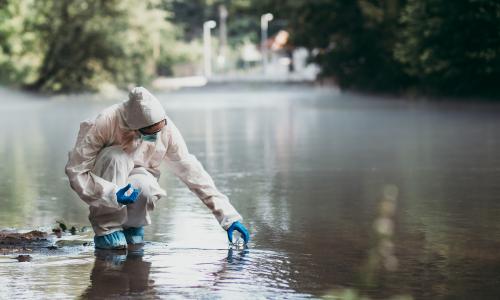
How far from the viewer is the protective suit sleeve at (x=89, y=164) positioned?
7836 millimetres

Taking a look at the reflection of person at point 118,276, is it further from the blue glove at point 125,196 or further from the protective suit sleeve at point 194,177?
the protective suit sleeve at point 194,177

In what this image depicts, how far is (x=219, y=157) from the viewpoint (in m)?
17.6

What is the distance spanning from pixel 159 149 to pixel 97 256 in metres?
0.82

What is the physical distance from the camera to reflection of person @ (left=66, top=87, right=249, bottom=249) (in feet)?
25.2

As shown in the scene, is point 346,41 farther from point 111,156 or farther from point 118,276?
point 118,276

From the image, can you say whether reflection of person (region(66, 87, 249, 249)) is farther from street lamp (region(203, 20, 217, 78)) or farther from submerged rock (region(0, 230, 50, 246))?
street lamp (region(203, 20, 217, 78))

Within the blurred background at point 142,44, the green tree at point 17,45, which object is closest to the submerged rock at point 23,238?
the blurred background at point 142,44

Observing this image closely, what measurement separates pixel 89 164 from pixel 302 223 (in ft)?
7.99

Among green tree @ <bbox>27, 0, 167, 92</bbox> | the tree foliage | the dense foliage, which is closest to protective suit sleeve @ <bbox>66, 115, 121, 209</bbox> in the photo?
the dense foliage

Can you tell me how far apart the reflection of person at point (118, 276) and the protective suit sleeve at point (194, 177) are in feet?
2.02

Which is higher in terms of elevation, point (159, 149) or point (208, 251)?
point (159, 149)

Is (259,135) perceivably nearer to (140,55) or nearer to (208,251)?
(208,251)

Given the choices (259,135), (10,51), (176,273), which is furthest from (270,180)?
(10,51)

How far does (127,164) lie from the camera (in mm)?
8062
